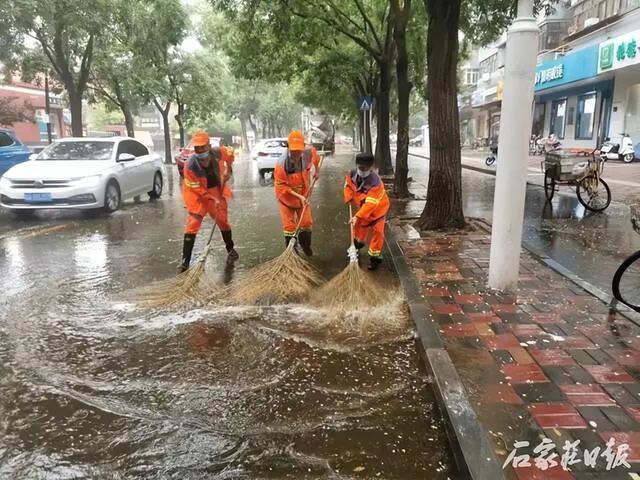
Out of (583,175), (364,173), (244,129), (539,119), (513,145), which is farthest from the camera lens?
(244,129)

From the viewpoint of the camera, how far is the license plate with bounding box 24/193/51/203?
9555 mm

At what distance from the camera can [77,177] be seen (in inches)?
385

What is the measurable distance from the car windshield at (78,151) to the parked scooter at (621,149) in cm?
1691

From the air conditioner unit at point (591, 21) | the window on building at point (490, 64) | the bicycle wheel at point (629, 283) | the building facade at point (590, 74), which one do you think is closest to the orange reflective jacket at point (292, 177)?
the bicycle wheel at point (629, 283)

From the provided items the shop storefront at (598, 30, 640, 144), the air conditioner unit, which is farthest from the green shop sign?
the air conditioner unit

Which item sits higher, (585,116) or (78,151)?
(585,116)

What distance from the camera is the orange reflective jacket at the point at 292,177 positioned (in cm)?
626

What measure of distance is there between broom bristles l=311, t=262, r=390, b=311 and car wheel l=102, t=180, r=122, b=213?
6.62m

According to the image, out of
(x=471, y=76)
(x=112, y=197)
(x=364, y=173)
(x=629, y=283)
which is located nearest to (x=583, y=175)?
(x=629, y=283)

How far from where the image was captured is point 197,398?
336 cm

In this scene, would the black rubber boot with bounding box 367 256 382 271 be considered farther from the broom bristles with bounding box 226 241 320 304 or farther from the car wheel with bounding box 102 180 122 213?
the car wheel with bounding box 102 180 122 213

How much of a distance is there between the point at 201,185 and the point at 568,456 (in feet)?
15.6

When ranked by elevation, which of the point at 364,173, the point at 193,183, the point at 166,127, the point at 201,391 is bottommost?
the point at 201,391

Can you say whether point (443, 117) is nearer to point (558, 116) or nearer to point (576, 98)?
point (576, 98)
